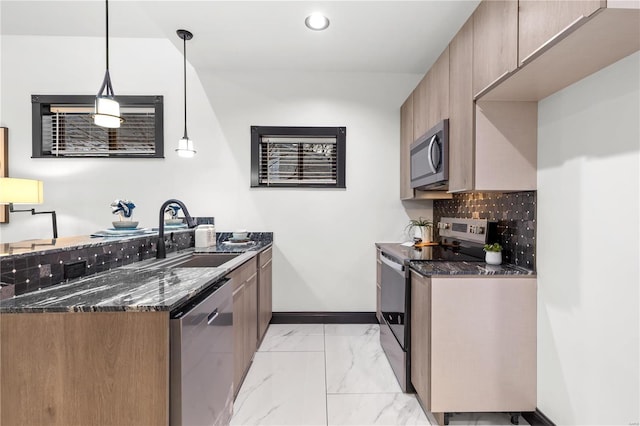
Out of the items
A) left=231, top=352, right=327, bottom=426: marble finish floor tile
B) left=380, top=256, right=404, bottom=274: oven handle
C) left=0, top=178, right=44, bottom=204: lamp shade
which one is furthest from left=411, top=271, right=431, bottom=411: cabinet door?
left=0, top=178, right=44, bottom=204: lamp shade

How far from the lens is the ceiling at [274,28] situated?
84.7 inches

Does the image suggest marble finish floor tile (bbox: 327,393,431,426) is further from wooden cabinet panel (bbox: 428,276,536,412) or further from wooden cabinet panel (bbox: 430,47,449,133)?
wooden cabinet panel (bbox: 430,47,449,133)

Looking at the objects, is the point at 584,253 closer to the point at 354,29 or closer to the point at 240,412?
the point at 240,412

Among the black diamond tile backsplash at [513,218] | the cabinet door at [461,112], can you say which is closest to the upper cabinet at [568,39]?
the cabinet door at [461,112]

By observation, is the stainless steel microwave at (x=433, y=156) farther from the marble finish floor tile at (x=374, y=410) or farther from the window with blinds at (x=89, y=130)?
the window with blinds at (x=89, y=130)

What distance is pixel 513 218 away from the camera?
187 cm

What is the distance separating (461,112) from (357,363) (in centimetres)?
200

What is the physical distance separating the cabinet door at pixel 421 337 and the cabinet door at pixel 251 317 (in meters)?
1.15

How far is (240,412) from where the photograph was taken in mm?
1781

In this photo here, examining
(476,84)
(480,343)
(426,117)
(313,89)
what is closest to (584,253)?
(480,343)

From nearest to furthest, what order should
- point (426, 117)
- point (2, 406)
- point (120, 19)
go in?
point (2, 406)
point (426, 117)
point (120, 19)

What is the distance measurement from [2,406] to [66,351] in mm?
221

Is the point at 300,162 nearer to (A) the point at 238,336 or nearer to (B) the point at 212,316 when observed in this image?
(A) the point at 238,336

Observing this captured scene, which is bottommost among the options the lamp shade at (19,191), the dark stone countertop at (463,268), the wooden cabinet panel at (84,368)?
the wooden cabinet panel at (84,368)
